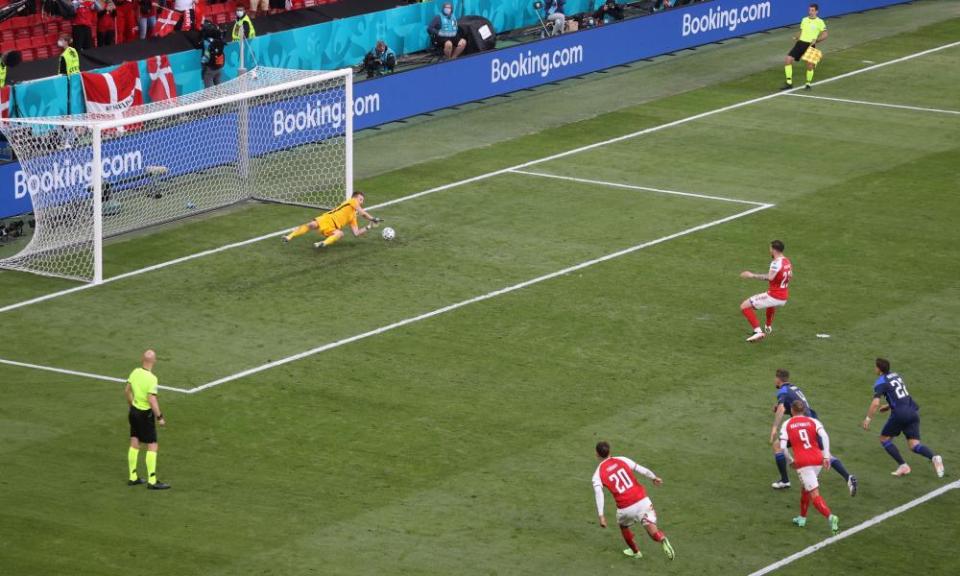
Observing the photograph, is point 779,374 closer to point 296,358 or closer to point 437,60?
point 296,358

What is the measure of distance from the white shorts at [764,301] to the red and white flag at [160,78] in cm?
1671

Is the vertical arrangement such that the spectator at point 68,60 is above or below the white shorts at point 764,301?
above

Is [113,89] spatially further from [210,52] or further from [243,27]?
[243,27]

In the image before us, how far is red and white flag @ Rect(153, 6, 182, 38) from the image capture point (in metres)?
45.0

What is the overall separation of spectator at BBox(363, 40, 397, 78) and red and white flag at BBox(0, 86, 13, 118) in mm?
11134

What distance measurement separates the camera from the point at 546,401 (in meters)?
26.7

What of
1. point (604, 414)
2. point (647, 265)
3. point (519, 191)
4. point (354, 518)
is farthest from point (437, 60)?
point (354, 518)

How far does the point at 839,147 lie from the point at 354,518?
23.0 metres

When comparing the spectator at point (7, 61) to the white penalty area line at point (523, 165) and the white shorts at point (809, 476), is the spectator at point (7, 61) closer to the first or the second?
the white penalty area line at point (523, 165)

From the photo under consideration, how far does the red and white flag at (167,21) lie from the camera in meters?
45.0

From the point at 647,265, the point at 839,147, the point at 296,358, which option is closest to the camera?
the point at 296,358

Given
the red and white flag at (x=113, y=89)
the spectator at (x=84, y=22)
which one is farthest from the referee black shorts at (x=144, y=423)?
the spectator at (x=84, y=22)

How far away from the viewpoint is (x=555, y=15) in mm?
51281

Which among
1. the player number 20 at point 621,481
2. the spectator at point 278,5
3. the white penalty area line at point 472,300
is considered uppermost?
the player number 20 at point 621,481
